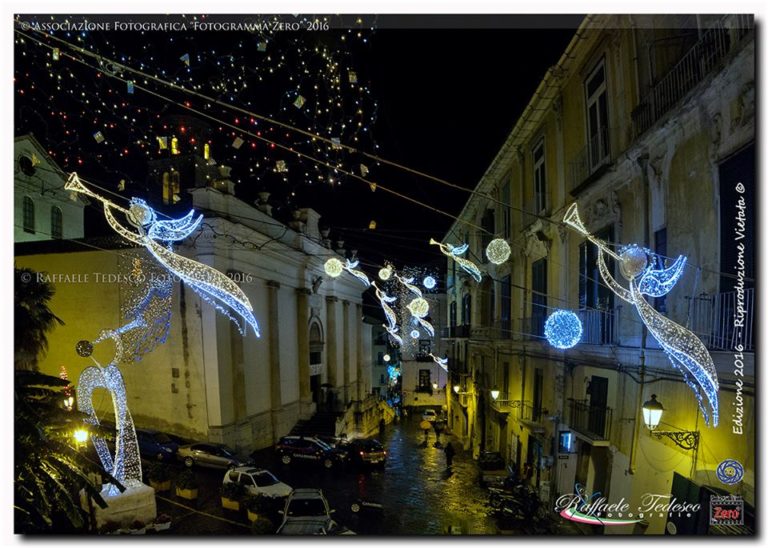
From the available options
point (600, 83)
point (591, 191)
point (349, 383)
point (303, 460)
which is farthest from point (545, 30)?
point (349, 383)

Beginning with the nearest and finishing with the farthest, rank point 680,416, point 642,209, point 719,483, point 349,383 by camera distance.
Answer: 1. point 719,483
2. point 680,416
3. point 642,209
4. point 349,383

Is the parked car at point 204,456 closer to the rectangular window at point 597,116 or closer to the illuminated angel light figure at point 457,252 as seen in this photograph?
the illuminated angel light figure at point 457,252

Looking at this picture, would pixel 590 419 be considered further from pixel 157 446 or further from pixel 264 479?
pixel 157 446

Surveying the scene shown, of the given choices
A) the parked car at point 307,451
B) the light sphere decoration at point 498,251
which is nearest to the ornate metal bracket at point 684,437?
the light sphere decoration at point 498,251

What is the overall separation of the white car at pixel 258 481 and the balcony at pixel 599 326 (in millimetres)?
7426

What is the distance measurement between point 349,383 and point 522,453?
47.6ft

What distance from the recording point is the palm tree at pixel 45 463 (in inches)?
267

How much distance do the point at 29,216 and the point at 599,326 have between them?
15.4 meters

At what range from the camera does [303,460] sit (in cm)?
1479

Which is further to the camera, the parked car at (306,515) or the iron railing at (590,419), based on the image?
the iron railing at (590,419)

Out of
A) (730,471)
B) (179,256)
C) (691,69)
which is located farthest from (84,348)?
(691,69)

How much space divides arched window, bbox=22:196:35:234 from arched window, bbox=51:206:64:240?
1.65 feet

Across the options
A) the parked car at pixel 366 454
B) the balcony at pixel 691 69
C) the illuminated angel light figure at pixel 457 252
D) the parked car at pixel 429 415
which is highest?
the balcony at pixel 691 69

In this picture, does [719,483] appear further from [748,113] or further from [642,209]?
[748,113]
